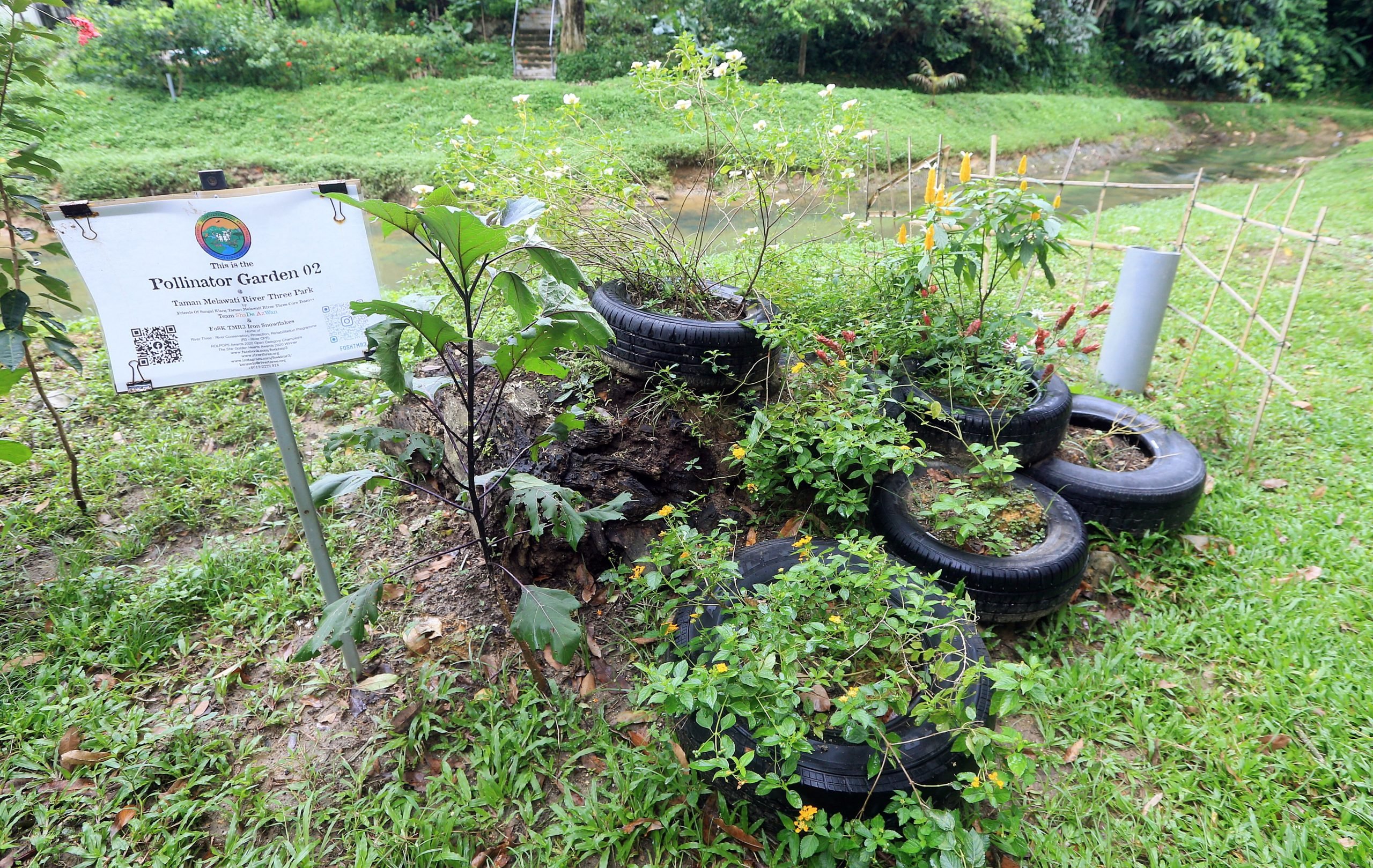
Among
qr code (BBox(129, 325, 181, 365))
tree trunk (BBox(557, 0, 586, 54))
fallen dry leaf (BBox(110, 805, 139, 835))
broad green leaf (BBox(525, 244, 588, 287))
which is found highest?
tree trunk (BBox(557, 0, 586, 54))

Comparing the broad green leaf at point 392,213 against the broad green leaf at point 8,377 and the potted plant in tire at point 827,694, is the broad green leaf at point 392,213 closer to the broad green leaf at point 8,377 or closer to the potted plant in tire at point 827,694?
the potted plant in tire at point 827,694

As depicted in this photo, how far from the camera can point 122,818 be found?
79.5 inches

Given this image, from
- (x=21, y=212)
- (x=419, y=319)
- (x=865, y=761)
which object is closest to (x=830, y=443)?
(x=865, y=761)

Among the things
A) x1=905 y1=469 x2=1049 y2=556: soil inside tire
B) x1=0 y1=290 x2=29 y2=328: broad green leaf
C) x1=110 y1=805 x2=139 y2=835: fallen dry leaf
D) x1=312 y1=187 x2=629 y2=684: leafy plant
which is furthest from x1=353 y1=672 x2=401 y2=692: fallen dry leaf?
x1=905 y1=469 x2=1049 y2=556: soil inside tire

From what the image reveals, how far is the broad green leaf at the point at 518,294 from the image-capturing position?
190 cm

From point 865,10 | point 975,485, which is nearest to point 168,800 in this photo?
point 975,485

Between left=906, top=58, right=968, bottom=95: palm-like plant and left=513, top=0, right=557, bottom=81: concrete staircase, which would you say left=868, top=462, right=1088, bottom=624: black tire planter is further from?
left=906, top=58, right=968, bottom=95: palm-like plant

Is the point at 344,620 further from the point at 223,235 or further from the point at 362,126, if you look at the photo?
the point at 362,126

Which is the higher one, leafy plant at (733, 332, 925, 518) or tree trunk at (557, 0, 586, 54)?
tree trunk at (557, 0, 586, 54)

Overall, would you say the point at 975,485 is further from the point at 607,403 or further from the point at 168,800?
the point at 168,800

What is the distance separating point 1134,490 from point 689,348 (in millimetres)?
2128

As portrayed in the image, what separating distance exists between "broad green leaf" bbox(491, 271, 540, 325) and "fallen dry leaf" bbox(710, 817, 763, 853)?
155 cm

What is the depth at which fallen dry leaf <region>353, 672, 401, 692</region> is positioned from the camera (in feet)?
7.82

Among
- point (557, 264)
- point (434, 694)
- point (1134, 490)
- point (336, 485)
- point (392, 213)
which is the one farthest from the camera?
point (1134, 490)
